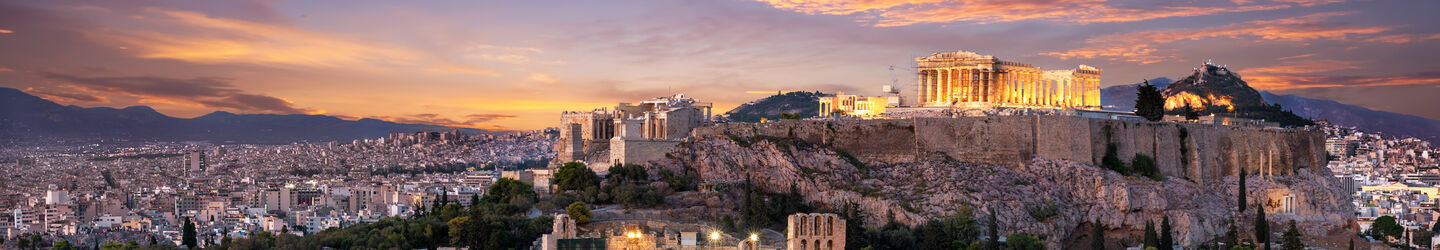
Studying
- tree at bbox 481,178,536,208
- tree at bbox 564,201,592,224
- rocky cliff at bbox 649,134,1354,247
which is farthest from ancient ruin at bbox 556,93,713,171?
tree at bbox 564,201,592,224

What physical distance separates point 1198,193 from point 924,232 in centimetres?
2000

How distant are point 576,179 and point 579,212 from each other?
265 inches

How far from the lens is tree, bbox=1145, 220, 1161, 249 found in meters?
52.2

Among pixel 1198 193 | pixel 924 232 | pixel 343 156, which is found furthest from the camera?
pixel 343 156

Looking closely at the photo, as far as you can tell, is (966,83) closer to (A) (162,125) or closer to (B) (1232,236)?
(B) (1232,236)

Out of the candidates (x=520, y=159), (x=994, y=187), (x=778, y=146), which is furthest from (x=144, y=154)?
(x=994, y=187)

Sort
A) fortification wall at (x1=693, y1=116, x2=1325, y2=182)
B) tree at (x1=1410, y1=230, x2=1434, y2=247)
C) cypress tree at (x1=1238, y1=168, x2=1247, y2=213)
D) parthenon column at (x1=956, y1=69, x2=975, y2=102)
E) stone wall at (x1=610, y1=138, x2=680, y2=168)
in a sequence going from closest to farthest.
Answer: stone wall at (x1=610, y1=138, x2=680, y2=168), fortification wall at (x1=693, y1=116, x2=1325, y2=182), cypress tree at (x1=1238, y1=168, x2=1247, y2=213), parthenon column at (x1=956, y1=69, x2=975, y2=102), tree at (x1=1410, y1=230, x2=1434, y2=247)

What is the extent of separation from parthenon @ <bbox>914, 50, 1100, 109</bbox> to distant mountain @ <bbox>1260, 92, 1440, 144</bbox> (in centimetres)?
8744

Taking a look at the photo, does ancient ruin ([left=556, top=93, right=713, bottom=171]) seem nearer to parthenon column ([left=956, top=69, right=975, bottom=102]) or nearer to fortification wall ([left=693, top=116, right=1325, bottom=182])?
fortification wall ([left=693, top=116, right=1325, bottom=182])

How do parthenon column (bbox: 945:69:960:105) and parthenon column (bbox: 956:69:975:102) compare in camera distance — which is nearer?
parthenon column (bbox: 956:69:975:102)

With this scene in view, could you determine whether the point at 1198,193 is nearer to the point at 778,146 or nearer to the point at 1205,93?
Result: the point at 778,146

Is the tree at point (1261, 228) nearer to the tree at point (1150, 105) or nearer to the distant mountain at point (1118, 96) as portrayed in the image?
the tree at point (1150, 105)

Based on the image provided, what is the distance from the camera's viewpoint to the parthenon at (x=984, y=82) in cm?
6266

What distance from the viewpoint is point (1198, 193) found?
198ft
